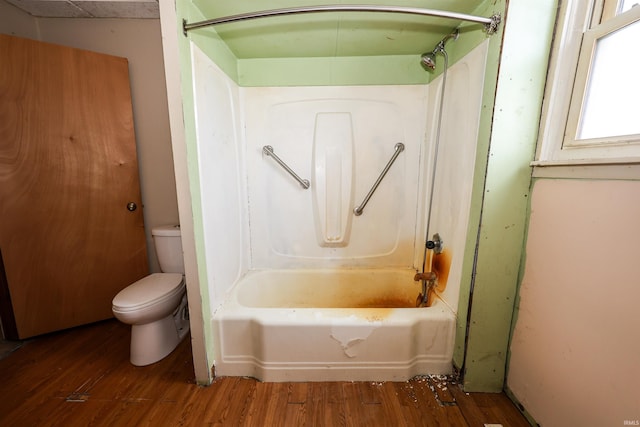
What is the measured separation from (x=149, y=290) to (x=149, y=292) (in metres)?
0.02

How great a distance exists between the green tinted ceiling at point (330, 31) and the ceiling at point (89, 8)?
2.43 ft

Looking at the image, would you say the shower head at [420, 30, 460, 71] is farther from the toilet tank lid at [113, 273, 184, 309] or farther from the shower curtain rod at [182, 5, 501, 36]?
the toilet tank lid at [113, 273, 184, 309]

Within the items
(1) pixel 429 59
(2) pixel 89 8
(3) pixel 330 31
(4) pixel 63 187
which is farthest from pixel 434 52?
(4) pixel 63 187

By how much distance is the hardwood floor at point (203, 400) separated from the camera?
3.61ft

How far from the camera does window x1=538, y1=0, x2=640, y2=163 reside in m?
0.82

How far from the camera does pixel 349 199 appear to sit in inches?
71.1

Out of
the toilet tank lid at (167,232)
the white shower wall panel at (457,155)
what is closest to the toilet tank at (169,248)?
the toilet tank lid at (167,232)

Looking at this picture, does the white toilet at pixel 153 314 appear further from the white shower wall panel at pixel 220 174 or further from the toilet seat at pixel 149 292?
the white shower wall panel at pixel 220 174

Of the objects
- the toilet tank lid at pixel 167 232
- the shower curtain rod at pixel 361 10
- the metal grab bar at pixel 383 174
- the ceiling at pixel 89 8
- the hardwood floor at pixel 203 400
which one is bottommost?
the hardwood floor at pixel 203 400

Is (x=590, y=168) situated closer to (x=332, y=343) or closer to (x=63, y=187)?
(x=332, y=343)

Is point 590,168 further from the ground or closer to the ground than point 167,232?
further from the ground

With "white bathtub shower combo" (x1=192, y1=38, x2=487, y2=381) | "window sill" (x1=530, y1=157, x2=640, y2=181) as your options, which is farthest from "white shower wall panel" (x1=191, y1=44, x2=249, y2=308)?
"window sill" (x1=530, y1=157, x2=640, y2=181)

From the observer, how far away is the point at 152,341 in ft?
4.73

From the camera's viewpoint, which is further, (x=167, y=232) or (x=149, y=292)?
(x=167, y=232)
